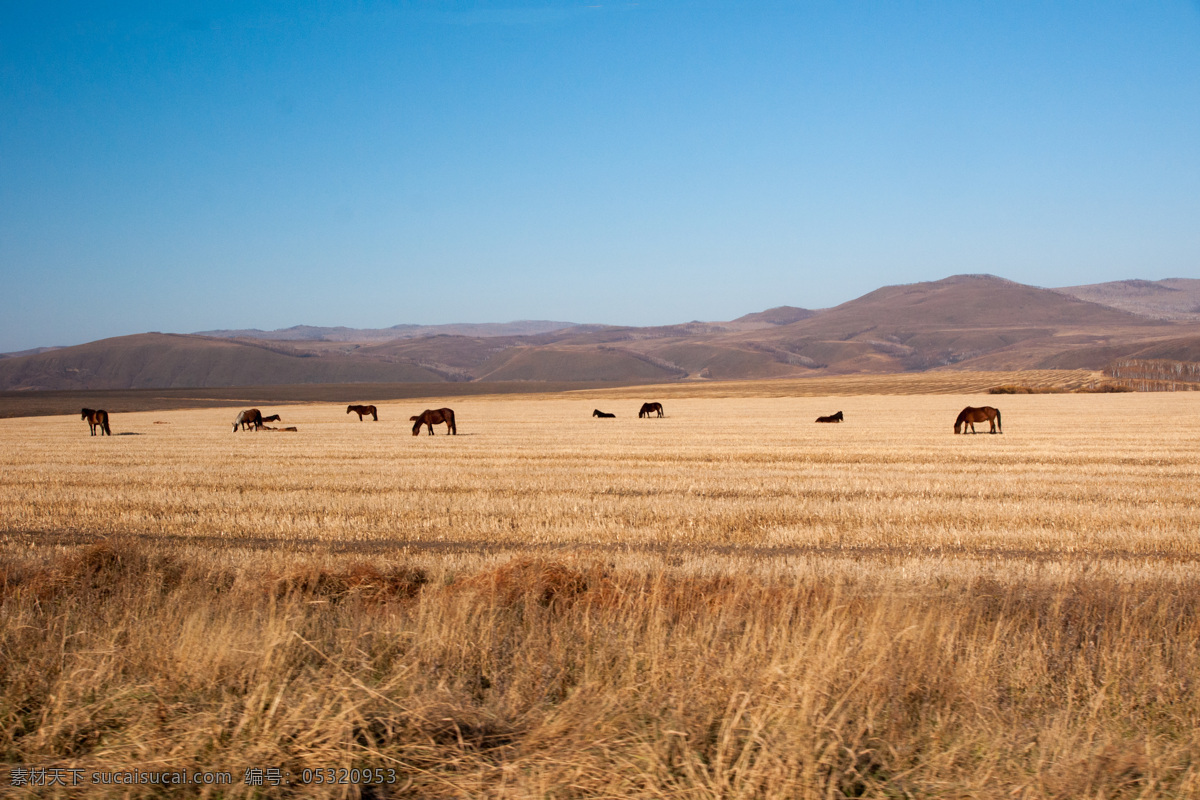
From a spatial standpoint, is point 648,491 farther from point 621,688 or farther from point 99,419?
point 99,419

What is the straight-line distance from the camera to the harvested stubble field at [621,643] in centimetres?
406

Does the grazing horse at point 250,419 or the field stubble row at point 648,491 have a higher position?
the grazing horse at point 250,419

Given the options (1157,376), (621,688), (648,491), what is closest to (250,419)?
(648,491)

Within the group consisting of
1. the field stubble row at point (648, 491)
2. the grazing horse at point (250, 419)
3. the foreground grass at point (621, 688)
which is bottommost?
the field stubble row at point (648, 491)

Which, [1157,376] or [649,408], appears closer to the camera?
[649,408]

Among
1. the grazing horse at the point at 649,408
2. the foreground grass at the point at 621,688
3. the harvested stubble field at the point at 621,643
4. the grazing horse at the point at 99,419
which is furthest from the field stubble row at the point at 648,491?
the grazing horse at the point at 649,408

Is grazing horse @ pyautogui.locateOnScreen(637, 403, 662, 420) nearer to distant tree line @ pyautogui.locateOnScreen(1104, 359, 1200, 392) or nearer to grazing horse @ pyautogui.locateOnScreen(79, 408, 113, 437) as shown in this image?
grazing horse @ pyautogui.locateOnScreen(79, 408, 113, 437)

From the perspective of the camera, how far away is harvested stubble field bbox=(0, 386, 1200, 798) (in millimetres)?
4062

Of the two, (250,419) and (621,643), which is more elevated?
(250,419)

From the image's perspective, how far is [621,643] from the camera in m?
5.68

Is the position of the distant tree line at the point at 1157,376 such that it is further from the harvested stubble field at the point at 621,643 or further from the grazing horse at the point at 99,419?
the grazing horse at the point at 99,419

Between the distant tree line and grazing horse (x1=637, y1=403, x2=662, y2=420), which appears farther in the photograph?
the distant tree line

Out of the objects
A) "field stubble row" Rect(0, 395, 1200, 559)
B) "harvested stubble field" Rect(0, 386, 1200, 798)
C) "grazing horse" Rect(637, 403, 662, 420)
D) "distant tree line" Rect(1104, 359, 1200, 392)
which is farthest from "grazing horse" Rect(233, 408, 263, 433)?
"distant tree line" Rect(1104, 359, 1200, 392)

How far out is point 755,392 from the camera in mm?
87938
